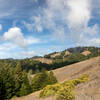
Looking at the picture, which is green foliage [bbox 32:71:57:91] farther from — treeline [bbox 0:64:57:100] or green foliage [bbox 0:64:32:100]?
green foliage [bbox 0:64:32:100]

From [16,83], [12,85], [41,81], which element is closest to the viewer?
[12,85]

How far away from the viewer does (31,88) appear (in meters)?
45.0

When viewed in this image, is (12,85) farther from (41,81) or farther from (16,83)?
(41,81)

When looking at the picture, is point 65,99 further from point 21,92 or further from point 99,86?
point 21,92

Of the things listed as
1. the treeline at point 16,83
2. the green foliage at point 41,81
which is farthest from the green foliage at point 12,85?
the green foliage at point 41,81

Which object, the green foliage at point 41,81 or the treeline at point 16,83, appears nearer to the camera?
the treeline at point 16,83

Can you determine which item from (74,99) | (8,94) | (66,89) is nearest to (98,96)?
(74,99)

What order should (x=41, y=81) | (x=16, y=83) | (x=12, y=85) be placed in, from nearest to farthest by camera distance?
(x=12, y=85) < (x=16, y=83) < (x=41, y=81)

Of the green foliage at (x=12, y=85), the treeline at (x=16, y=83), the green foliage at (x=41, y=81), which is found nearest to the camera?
the green foliage at (x=12, y=85)

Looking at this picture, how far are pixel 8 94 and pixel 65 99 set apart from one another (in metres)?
27.6

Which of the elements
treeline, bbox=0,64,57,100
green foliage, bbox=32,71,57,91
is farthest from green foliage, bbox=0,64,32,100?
green foliage, bbox=32,71,57,91

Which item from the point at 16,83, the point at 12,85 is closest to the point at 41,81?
the point at 16,83

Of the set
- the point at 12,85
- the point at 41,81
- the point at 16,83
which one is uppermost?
the point at 16,83

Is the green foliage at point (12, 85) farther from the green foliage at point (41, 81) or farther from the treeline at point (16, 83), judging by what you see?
the green foliage at point (41, 81)
